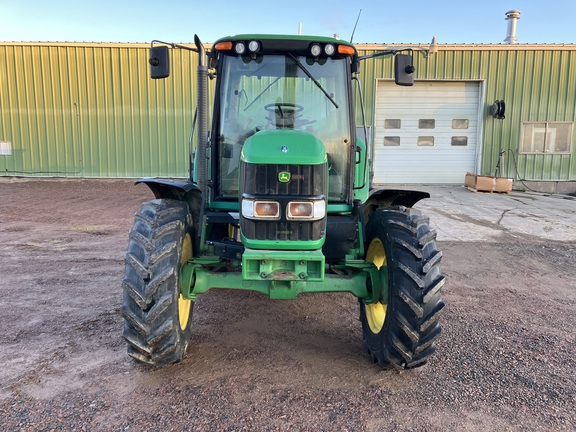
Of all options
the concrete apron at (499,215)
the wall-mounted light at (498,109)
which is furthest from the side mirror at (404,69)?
the wall-mounted light at (498,109)

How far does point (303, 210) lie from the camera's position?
289cm

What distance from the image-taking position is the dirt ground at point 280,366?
2.56 meters

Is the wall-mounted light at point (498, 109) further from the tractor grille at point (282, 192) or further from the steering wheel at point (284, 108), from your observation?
the tractor grille at point (282, 192)

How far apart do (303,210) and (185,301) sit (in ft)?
3.84

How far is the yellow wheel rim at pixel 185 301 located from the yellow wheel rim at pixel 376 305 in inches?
53.3

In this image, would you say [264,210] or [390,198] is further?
[390,198]

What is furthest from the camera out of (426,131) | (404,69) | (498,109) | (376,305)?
(426,131)

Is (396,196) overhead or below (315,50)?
below

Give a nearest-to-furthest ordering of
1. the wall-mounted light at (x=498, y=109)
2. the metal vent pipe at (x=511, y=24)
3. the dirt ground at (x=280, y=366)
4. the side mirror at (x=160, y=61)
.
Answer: the dirt ground at (x=280, y=366) < the side mirror at (x=160, y=61) < the wall-mounted light at (x=498, y=109) < the metal vent pipe at (x=511, y=24)

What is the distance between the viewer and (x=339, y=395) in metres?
2.79

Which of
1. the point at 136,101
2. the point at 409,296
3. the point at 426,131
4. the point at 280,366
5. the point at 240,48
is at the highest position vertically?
the point at 136,101

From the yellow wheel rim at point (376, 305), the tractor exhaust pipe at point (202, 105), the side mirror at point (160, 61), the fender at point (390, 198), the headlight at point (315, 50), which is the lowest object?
the yellow wheel rim at point (376, 305)

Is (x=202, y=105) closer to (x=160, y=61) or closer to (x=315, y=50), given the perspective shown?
(x=160, y=61)

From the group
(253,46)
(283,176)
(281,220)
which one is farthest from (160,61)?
(281,220)
